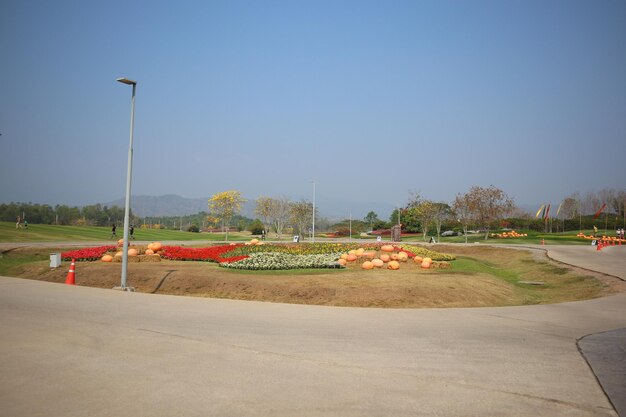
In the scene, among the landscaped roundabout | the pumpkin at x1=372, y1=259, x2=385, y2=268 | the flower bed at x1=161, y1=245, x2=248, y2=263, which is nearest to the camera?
the landscaped roundabout

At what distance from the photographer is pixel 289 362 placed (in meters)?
6.68

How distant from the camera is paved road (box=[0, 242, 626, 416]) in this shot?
16.5ft

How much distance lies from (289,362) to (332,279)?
922 cm

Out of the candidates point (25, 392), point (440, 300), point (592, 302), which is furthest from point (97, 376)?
point (592, 302)

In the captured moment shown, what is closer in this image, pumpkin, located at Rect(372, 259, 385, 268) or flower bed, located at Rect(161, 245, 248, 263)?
pumpkin, located at Rect(372, 259, 385, 268)

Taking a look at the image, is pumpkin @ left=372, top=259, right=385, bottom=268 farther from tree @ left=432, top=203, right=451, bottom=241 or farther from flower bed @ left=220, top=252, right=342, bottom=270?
tree @ left=432, top=203, right=451, bottom=241

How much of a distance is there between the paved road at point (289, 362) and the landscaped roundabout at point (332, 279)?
268 cm

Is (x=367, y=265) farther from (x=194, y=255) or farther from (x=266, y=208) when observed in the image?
(x=266, y=208)

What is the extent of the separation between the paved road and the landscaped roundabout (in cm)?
268

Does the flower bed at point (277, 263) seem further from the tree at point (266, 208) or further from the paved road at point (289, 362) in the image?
the tree at point (266, 208)

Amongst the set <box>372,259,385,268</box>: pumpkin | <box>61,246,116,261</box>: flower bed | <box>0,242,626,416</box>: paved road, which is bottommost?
<box>0,242,626,416</box>: paved road

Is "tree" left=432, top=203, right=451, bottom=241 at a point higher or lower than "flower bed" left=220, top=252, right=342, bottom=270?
higher

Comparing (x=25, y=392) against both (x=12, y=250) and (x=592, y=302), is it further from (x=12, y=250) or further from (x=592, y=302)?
(x=12, y=250)

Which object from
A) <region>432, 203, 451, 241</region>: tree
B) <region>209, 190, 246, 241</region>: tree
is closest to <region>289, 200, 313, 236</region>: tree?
<region>209, 190, 246, 241</region>: tree
